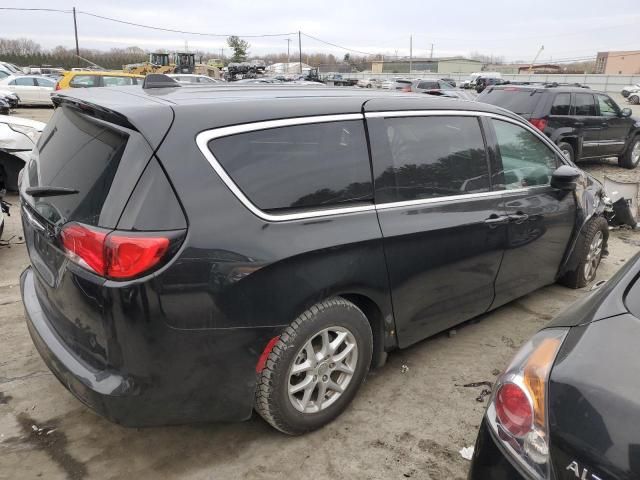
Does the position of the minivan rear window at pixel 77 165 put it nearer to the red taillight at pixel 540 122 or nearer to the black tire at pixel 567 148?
the red taillight at pixel 540 122

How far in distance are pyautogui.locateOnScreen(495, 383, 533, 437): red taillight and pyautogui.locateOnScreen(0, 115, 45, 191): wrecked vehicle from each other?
662 centimetres

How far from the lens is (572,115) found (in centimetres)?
1007

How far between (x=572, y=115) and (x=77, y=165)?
10.0m

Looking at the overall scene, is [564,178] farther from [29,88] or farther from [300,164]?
[29,88]

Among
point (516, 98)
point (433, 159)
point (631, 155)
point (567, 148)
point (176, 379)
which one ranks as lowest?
point (176, 379)

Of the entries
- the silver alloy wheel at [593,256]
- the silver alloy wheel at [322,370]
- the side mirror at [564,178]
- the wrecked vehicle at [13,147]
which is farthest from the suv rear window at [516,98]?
the silver alloy wheel at [322,370]

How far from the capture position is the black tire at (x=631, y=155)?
11.7 m

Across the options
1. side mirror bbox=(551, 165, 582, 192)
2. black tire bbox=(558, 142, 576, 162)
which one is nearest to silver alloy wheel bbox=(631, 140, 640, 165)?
black tire bbox=(558, 142, 576, 162)

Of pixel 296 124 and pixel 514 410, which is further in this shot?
pixel 296 124

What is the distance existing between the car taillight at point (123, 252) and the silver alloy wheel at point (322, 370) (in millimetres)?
863

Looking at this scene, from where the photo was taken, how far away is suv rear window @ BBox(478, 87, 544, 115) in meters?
9.75

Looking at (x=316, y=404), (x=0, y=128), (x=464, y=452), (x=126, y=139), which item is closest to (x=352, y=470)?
(x=316, y=404)

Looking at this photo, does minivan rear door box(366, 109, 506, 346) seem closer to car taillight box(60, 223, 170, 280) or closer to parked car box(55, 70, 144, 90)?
car taillight box(60, 223, 170, 280)

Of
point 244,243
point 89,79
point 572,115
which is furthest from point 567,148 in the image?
point 89,79
